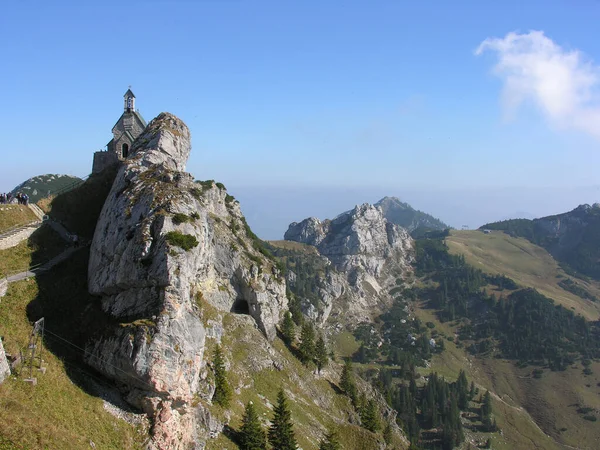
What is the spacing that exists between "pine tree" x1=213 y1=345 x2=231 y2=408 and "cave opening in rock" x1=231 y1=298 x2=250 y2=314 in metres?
23.3

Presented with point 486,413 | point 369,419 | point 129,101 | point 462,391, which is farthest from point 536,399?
point 129,101

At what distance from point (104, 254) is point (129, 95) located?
43.1 meters

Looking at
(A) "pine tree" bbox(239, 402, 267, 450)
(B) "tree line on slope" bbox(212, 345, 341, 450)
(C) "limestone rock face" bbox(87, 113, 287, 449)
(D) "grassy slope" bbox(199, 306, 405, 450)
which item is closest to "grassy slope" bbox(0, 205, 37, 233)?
(C) "limestone rock face" bbox(87, 113, 287, 449)

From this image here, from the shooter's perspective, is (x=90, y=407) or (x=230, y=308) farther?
(x=230, y=308)

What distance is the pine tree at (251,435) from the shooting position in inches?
1967

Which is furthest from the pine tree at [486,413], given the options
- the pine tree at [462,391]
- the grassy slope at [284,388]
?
the grassy slope at [284,388]

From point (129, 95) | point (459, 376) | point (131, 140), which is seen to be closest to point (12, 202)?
point (131, 140)

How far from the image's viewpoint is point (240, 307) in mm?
83312

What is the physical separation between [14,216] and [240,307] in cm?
4021

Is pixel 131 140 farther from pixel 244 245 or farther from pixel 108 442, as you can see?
pixel 108 442

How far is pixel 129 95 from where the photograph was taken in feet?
264

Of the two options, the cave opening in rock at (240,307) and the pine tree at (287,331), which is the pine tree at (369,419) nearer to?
the pine tree at (287,331)

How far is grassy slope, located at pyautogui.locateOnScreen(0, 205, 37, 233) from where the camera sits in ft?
172

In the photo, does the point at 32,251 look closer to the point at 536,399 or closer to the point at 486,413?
the point at 486,413
